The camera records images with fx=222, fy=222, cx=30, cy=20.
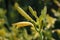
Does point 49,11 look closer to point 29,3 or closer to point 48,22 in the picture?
point 48,22

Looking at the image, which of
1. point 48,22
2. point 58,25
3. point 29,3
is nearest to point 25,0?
point 29,3

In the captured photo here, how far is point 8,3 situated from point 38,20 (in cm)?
90

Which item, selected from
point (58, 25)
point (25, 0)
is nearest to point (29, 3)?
point (25, 0)

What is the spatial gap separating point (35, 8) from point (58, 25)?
492mm

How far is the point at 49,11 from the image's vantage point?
4.61ft

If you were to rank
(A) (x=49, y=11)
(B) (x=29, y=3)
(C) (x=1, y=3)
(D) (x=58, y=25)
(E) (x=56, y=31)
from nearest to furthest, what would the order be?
(B) (x=29, y=3) → (E) (x=56, y=31) → (D) (x=58, y=25) → (A) (x=49, y=11) → (C) (x=1, y=3)

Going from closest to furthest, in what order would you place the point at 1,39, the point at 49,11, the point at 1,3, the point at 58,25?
the point at 1,39
the point at 58,25
the point at 49,11
the point at 1,3

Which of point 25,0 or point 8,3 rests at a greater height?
point 25,0

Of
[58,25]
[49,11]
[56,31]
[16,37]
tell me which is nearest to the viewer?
[16,37]

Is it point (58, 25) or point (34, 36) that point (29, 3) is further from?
point (58, 25)

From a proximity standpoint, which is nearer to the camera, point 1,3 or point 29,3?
point 29,3

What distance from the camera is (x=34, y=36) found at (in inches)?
40.6

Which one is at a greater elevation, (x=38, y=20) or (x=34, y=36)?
(x=38, y=20)

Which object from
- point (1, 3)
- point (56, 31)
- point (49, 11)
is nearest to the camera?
point (56, 31)
